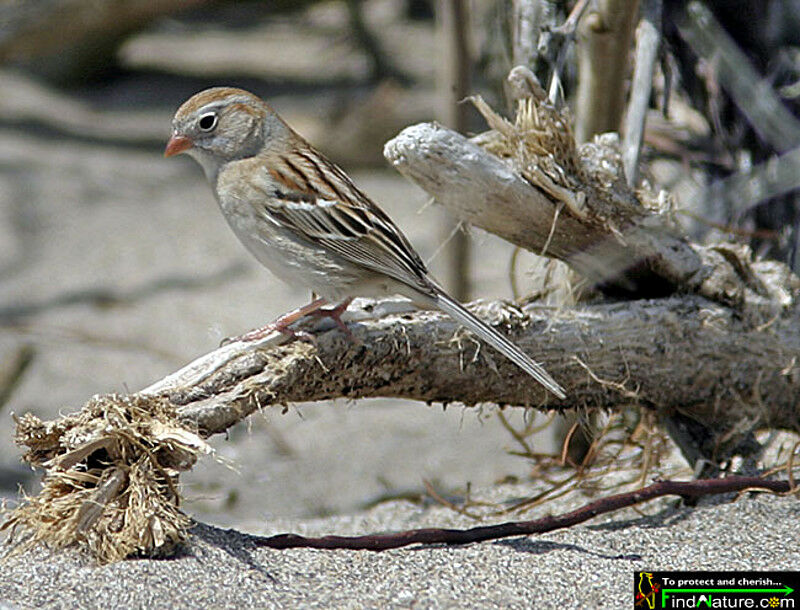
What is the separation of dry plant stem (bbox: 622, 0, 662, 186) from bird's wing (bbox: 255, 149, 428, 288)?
1071 mm

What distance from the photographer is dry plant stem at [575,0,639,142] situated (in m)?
4.19

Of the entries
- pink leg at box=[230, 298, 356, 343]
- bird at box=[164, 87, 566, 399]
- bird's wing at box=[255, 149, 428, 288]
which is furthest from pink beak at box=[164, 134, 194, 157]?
pink leg at box=[230, 298, 356, 343]

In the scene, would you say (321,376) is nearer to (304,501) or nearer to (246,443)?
(304,501)

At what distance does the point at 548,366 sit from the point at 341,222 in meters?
0.89

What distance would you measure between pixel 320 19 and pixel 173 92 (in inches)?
126

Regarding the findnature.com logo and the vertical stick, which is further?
the vertical stick

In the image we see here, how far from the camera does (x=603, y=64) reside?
171 inches

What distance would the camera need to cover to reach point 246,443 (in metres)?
6.27

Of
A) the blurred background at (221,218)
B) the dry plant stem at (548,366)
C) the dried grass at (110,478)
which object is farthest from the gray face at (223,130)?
the dried grass at (110,478)

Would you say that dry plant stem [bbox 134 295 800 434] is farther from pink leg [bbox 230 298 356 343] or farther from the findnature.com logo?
the findnature.com logo

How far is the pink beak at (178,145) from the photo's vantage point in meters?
3.91

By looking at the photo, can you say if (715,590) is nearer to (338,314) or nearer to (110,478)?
(338,314)

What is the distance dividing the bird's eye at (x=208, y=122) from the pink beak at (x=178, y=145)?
72 mm

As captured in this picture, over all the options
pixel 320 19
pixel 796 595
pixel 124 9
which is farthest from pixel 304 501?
pixel 320 19
